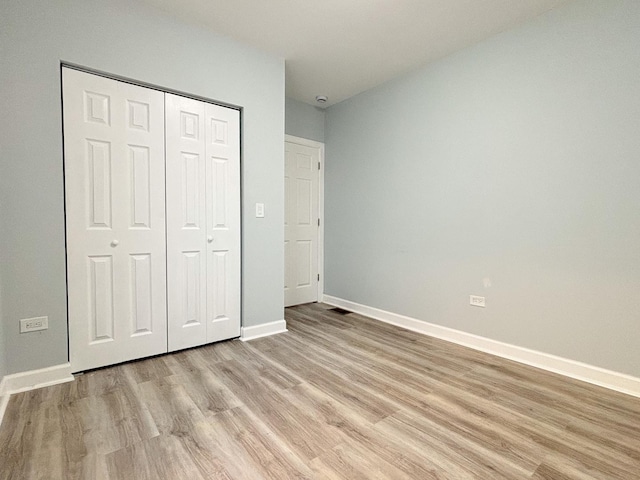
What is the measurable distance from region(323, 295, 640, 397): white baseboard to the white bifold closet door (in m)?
1.80

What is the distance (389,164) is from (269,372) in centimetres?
249

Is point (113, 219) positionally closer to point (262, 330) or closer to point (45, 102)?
point (45, 102)

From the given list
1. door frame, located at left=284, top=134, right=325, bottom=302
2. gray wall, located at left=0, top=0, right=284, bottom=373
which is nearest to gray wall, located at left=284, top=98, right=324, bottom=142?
door frame, located at left=284, top=134, right=325, bottom=302

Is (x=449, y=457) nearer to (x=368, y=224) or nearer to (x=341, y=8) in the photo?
(x=368, y=224)

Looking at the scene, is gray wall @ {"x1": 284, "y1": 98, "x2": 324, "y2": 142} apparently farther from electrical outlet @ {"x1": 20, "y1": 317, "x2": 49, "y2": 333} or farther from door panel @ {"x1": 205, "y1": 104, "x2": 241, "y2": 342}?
electrical outlet @ {"x1": 20, "y1": 317, "x2": 49, "y2": 333}

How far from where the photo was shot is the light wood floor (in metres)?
1.37

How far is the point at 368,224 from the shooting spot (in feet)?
12.3

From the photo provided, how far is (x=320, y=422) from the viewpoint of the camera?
1.68 m

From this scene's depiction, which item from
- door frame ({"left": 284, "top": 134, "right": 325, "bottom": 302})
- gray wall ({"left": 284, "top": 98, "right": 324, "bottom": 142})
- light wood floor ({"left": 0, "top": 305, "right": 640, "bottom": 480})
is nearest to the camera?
light wood floor ({"left": 0, "top": 305, "right": 640, "bottom": 480})

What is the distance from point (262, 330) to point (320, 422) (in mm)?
1434

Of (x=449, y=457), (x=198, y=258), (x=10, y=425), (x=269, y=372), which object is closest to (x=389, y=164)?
(x=198, y=258)

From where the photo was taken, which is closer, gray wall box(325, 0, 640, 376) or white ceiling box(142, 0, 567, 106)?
gray wall box(325, 0, 640, 376)

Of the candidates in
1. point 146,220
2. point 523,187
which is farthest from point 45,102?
point 523,187

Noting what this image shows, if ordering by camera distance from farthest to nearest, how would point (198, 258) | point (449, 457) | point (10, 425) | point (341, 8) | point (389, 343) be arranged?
point (389, 343)
point (198, 258)
point (341, 8)
point (10, 425)
point (449, 457)
